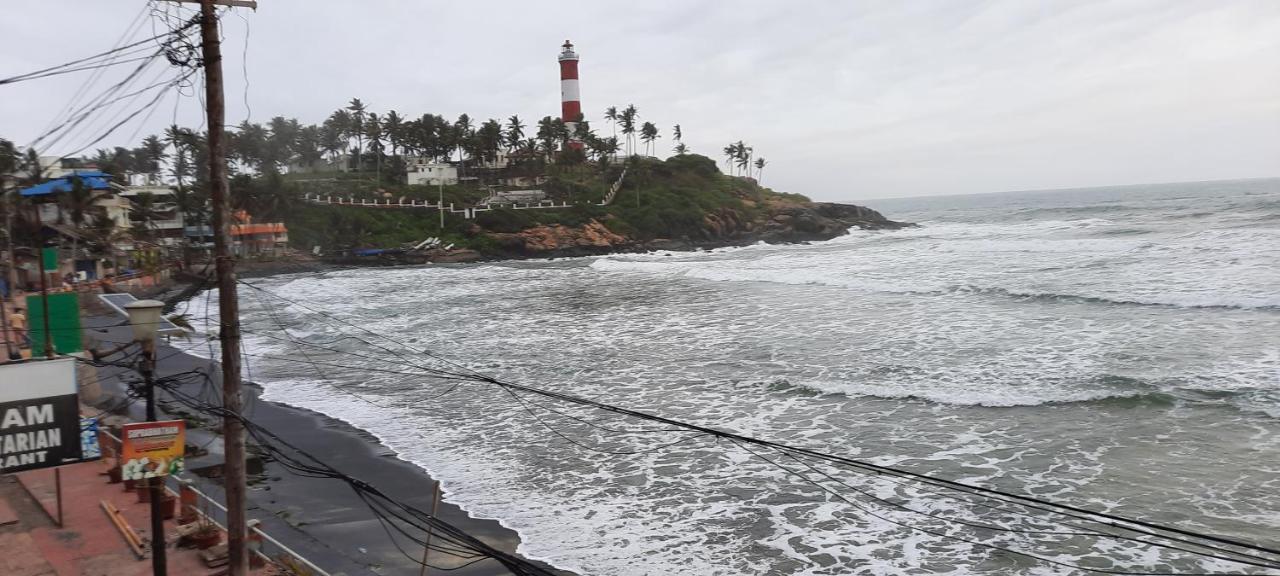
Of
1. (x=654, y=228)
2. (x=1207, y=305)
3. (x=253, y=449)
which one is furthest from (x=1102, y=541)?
(x=654, y=228)

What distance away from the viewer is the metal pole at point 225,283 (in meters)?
7.35

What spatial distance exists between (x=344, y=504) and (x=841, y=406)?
9897 mm

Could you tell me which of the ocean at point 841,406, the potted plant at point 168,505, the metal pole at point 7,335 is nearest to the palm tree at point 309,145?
the ocean at point 841,406

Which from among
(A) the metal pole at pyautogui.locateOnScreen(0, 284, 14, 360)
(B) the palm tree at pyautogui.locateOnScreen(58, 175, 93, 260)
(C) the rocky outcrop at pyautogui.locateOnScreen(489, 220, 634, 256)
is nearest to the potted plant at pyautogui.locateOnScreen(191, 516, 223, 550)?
(A) the metal pole at pyautogui.locateOnScreen(0, 284, 14, 360)

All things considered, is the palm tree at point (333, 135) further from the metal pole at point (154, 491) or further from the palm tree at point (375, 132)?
the metal pole at point (154, 491)

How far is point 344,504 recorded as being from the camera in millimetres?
12102

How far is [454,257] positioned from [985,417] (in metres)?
59.6

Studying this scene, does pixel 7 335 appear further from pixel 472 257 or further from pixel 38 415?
pixel 472 257

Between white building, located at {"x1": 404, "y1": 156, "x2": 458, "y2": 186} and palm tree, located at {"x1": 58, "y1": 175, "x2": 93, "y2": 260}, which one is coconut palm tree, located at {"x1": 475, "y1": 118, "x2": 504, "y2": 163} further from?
palm tree, located at {"x1": 58, "y1": 175, "x2": 93, "y2": 260}

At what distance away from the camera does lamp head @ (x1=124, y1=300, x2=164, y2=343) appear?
25.0 feet

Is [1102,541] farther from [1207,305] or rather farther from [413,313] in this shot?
[413,313]

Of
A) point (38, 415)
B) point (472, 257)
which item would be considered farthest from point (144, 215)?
point (38, 415)

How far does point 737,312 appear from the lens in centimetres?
2955

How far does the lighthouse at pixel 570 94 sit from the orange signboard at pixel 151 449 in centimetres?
9643
